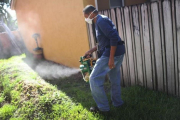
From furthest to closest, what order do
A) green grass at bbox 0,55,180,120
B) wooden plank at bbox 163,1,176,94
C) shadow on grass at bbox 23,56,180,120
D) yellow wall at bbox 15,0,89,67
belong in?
yellow wall at bbox 15,0,89,67, wooden plank at bbox 163,1,176,94, green grass at bbox 0,55,180,120, shadow on grass at bbox 23,56,180,120

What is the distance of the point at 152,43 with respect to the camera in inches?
160

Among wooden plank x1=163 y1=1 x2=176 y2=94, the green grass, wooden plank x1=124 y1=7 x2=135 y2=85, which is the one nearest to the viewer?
the green grass

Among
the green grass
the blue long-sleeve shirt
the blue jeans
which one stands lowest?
the green grass

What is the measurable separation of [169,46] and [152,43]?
0.37 metres

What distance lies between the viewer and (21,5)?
11352 mm

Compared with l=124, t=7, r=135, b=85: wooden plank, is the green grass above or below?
below

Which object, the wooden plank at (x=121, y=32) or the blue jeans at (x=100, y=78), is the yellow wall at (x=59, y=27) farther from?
the blue jeans at (x=100, y=78)

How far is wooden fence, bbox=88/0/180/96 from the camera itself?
3680 mm

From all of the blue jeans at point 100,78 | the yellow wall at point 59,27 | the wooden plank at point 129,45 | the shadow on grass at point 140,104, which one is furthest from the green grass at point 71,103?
the yellow wall at point 59,27

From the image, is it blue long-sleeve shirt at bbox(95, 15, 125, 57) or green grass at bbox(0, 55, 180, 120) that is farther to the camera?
green grass at bbox(0, 55, 180, 120)

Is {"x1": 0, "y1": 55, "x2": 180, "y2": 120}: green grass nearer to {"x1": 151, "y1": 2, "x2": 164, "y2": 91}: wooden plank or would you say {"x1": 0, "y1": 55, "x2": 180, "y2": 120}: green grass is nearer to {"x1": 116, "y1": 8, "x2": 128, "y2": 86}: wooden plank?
{"x1": 151, "y1": 2, "x2": 164, "y2": 91}: wooden plank

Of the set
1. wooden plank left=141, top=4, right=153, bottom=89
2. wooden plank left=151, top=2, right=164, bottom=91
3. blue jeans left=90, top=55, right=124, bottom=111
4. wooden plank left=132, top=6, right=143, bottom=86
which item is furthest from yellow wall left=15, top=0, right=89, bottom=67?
blue jeans left=90, top=55, right=124, bottom=111

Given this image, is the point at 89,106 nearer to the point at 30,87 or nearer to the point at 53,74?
the point at 30,87

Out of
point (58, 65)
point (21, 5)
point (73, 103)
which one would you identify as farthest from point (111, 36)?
point (21, 5)
